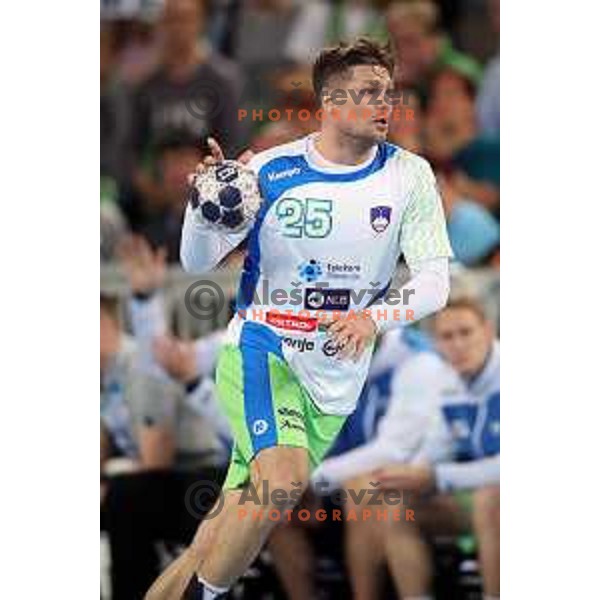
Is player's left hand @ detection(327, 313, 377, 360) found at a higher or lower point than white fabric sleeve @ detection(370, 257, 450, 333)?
lower

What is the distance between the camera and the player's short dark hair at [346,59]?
7.47 feet

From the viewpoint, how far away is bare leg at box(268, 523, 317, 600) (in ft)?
8.89

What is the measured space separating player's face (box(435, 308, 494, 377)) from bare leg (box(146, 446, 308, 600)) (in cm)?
77

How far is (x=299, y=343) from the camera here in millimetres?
2268

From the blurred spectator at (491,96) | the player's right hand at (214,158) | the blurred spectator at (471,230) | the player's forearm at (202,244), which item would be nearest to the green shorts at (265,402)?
the player's forearm at (202,244)

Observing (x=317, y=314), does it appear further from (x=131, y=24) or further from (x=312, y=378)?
(x=131, y=24)

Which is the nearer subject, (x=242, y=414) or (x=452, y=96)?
(x=242, y=414)

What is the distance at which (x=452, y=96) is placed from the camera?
10.2 feet

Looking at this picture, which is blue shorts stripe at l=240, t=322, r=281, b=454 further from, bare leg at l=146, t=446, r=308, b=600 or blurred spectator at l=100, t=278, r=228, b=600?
blurred spectator at l=100, t=278, r=228, b=600

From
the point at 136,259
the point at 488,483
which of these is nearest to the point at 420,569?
the point at 488,483

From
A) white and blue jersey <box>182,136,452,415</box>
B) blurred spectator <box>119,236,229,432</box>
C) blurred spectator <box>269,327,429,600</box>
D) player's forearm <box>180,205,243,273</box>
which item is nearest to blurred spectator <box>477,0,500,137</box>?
blurred spectator <box>269,327,429,600</box>

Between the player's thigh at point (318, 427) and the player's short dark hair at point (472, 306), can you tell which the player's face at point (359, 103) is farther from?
the player's short dark hair at point (472, 306)

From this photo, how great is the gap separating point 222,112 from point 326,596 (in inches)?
35.9

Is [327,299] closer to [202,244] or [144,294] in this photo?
[202,244]
